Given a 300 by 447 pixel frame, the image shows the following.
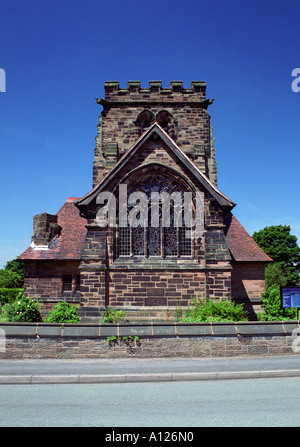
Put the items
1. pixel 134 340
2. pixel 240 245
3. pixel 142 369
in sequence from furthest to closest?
pixel 240 245
pixel 134 340
pixel 142 369

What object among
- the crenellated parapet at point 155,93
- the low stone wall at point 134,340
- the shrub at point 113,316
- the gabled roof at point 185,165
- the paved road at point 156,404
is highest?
the crenellated parapet at point 155,93

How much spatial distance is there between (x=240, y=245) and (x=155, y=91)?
1023 centimetres

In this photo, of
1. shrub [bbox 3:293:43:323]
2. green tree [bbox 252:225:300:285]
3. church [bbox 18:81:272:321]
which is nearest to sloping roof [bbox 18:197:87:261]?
church [bbox 18:81:272:321]

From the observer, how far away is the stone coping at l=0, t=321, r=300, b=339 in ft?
34.7

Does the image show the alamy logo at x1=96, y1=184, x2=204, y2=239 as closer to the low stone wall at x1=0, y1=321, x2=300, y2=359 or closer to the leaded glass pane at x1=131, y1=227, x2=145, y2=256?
the leaded glass pane at x1=131, y1=227, x2=145, y2=256

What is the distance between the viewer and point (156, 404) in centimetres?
646

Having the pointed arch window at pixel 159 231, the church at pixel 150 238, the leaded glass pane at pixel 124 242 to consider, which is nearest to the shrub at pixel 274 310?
the church at pixel 150 238

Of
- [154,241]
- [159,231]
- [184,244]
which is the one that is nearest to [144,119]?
[159,231]

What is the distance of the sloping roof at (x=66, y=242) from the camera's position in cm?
1956

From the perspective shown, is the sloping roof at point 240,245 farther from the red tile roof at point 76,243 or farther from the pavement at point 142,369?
the pavement at point 142,369

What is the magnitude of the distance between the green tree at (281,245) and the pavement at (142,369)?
183 feet

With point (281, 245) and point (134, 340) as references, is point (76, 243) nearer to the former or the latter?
point (134, 340)

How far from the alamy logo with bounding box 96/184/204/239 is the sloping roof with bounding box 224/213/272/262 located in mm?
4306

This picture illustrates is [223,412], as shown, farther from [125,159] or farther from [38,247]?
[38,247]
